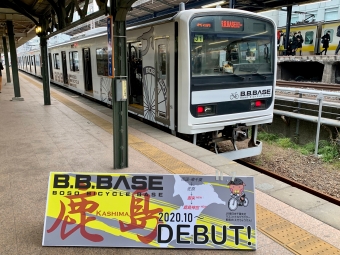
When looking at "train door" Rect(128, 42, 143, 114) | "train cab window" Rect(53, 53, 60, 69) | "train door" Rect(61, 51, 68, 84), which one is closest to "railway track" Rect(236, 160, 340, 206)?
"train door" Rect(128, 42, 143, 114)

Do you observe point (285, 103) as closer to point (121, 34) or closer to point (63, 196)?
point (121, 34)

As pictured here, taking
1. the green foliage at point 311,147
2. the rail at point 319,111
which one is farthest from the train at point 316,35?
the green foliage at point 311,147

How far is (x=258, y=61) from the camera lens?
5734mm

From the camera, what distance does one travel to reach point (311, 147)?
7.20 meters

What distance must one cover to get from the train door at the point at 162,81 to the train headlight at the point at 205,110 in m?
0.71

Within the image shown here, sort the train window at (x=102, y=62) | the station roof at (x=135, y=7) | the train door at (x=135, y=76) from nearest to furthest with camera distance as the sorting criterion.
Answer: the train door at (x=135, y=76)
the station roof at (x=135, y=7)
the train window at (x=102, y=62)

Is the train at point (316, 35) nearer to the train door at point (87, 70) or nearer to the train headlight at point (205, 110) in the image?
the train door at point (87, 70)

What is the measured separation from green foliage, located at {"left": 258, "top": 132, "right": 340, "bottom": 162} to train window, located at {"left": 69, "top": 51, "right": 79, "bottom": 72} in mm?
7124

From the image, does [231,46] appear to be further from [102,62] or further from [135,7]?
[135,7]

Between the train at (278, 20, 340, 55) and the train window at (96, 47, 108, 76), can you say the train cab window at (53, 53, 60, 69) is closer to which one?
the train window at (96, 47, 108, 76)

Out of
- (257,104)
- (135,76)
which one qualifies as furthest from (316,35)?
(257,104)

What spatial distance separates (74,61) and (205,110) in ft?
26.0

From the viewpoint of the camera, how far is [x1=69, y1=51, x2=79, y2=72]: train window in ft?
37.2

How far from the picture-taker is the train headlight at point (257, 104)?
19.4 ft
